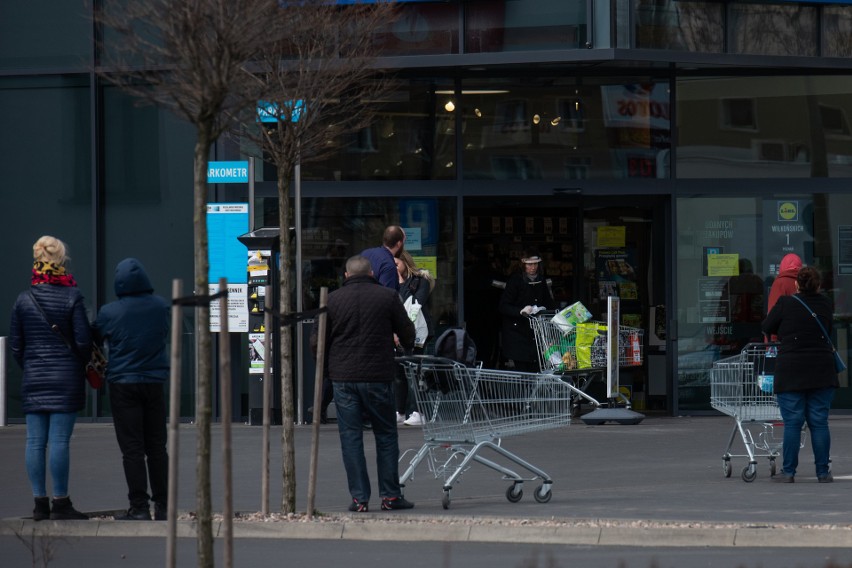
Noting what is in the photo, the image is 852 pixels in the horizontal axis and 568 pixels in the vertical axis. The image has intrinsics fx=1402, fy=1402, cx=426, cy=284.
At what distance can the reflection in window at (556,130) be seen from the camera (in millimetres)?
17219

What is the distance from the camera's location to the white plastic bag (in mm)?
15680

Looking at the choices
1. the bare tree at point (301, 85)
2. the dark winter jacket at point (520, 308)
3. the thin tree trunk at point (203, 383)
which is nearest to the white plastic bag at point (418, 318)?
the dark winter jacket at point (520, 308)

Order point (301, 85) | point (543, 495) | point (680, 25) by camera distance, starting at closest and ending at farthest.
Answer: point (543, 495) < point (301, 85) < point (680, 25)

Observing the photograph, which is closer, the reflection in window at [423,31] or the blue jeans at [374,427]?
the blue jeans at [374,427]

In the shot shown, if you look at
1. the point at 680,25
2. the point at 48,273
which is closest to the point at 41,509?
the point at 48,273

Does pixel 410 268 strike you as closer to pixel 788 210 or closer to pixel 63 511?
pixel 788 210

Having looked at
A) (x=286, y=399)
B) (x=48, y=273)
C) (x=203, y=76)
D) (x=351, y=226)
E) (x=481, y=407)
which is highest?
(x=203, y=76)

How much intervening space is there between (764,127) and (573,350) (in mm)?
3890

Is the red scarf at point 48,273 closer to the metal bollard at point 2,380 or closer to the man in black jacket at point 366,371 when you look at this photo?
the man in black jacket at point 366,371

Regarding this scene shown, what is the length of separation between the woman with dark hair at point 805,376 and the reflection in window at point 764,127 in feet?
18.8

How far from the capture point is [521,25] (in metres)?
16.0

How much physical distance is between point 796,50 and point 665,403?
15.1 ft

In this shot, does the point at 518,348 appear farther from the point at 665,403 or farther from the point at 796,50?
the point at 796,50

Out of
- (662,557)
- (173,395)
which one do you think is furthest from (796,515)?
(173,395)
